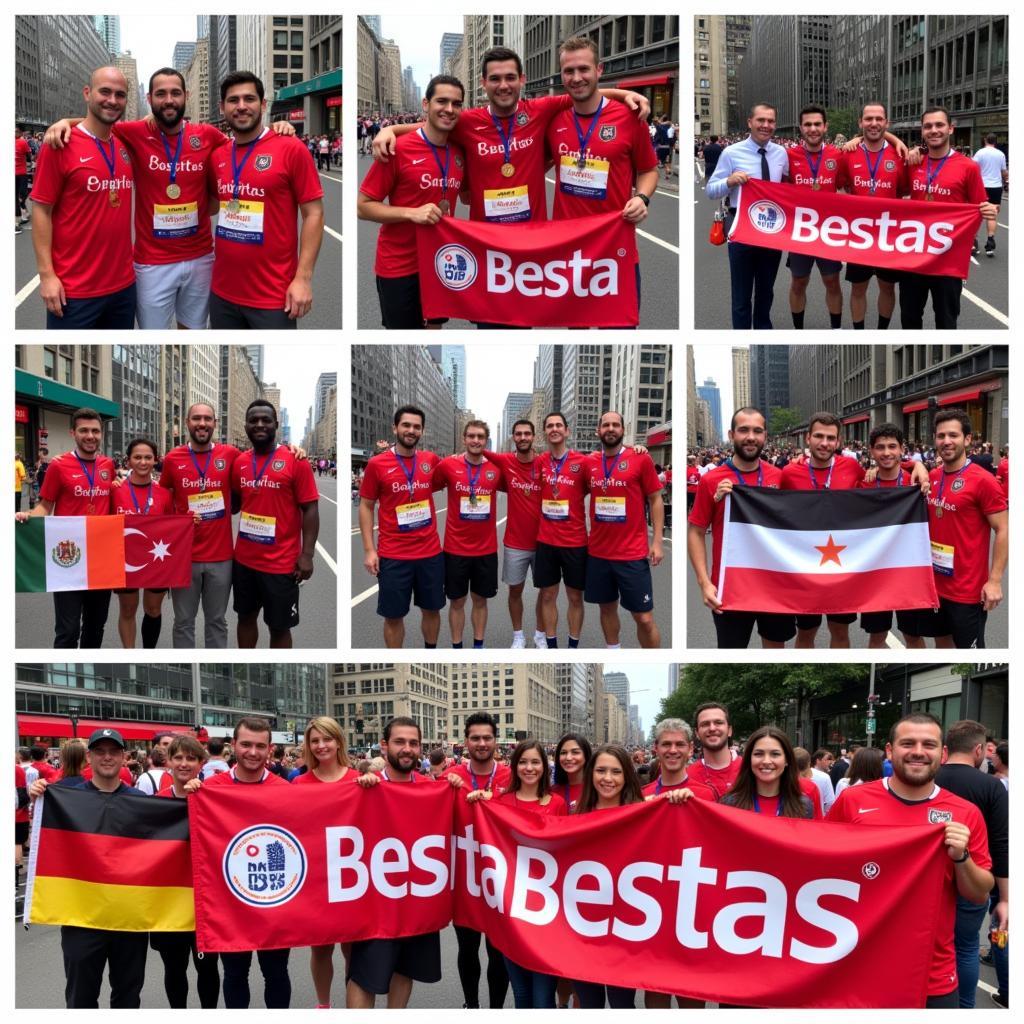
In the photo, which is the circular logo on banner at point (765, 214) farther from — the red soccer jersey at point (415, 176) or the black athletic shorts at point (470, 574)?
the black athletic shorts at point (470, 574)

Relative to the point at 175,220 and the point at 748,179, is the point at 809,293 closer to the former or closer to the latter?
the point at 748,179

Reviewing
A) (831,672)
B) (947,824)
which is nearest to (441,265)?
(947,824)

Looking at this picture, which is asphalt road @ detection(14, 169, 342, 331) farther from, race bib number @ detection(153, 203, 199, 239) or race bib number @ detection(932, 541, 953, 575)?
race bib number @ detection(932, 541, 953, 575)

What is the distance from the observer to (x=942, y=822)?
5.43 meters

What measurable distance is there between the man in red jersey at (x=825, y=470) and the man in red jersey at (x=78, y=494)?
5.14 metres

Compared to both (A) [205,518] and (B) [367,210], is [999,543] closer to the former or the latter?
(B) [367,210]

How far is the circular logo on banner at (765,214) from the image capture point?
327 inches

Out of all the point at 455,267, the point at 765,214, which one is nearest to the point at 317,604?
the point at 455,267

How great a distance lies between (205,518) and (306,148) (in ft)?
9.25

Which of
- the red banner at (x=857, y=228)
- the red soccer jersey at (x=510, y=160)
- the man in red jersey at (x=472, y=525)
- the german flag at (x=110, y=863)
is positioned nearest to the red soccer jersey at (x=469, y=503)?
the man in red jersey at (x=472, y=525)

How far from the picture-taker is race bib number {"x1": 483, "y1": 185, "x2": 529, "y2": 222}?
7684 mm

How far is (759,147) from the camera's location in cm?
837

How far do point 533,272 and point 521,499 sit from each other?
5.82ft

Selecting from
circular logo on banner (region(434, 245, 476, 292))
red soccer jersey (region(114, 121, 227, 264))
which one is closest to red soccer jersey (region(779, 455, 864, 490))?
circular logo on banner (region(434, 245, 476, 292))
